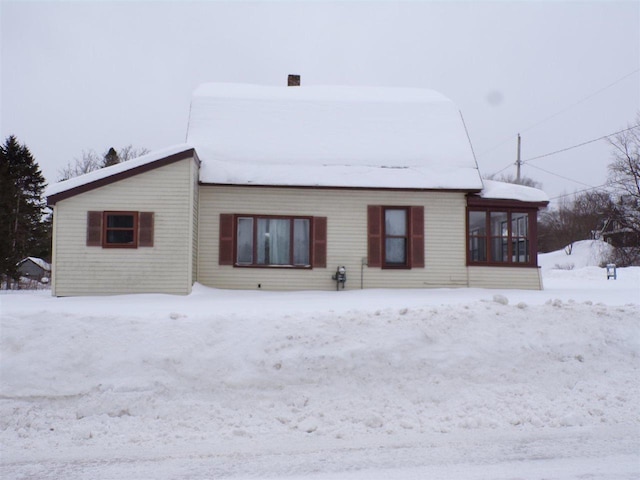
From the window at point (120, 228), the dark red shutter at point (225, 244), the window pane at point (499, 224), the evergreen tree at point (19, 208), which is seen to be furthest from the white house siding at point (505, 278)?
the evergreen tree at point (19, 208)

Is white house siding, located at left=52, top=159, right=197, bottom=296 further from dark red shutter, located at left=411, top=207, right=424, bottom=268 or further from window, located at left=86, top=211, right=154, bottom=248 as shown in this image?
dark red shutter, located at left=411, top=207, right=424, bottom=268

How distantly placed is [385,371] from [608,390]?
338 centimetres

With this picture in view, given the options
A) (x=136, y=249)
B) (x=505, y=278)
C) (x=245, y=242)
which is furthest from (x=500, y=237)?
(x=136, y=249)

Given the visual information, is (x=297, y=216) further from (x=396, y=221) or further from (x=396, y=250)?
(x=396, y=250)

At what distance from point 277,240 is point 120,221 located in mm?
4311

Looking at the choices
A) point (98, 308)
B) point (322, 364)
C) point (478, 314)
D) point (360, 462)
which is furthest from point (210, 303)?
point (360, 462)

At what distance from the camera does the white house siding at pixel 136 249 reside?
14.0 m

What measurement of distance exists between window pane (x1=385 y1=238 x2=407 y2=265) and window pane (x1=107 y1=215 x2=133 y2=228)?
282 inches

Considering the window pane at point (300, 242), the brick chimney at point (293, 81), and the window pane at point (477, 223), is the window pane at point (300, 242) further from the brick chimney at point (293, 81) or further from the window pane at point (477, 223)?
the brick chimney at point (293, 81)

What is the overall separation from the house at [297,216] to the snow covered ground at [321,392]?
140 inches

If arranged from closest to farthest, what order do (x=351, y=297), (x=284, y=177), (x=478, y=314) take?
(x=478, y=314) < (x=351, y=297) < (x=284, y=177)

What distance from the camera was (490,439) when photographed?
6.67 m

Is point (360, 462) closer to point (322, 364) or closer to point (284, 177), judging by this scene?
point (322, 364)

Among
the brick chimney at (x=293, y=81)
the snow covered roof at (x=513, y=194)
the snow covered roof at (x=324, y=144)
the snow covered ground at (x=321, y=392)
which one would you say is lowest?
the snow covered ground at (x=321, y=392)
